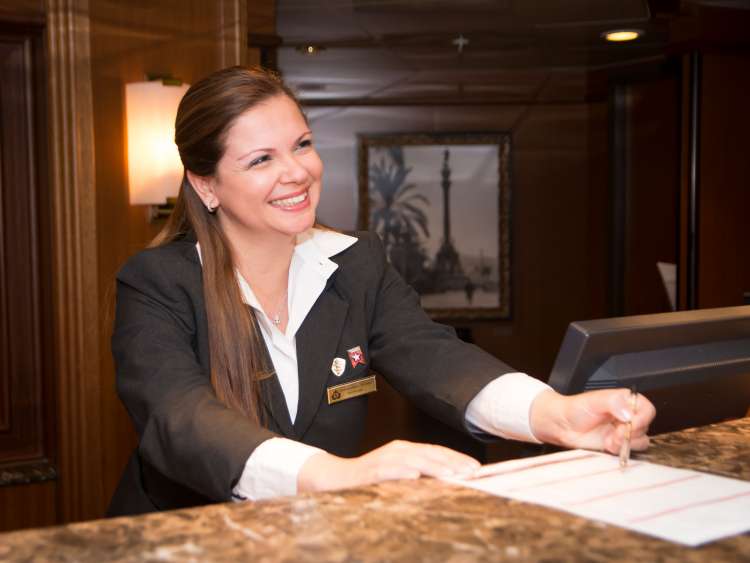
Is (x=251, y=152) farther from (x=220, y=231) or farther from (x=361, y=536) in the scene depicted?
(x=361, y=536)

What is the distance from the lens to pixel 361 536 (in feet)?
3.36

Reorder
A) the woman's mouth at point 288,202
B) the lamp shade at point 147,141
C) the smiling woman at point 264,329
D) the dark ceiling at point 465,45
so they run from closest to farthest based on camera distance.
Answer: the smiling woman at point 264,329 → the woman's mouth at point 288,202 → the lamp shade at point 147,141 → the dark ceiling at point 465,45

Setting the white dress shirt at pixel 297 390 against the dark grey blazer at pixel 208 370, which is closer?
the white dress shirt at pixel 297 390

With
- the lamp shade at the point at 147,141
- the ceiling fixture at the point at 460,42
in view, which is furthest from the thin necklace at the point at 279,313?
the ceiling fixture at the point at 460,42

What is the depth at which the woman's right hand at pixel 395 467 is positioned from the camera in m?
1.32

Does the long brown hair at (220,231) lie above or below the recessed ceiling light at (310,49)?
below

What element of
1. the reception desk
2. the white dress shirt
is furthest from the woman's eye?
the reception desk

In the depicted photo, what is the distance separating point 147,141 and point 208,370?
2.14 metres

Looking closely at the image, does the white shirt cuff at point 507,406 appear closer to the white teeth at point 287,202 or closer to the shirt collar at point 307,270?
the shirt collar at point 307,270

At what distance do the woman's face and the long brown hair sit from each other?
0.03 metres

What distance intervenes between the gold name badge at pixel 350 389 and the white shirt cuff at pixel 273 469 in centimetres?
57

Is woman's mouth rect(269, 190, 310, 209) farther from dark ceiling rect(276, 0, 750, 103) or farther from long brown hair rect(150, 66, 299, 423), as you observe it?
dark ceiling rect(276, 0, 750, 103)

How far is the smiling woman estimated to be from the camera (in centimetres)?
174

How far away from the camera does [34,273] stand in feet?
12.9
